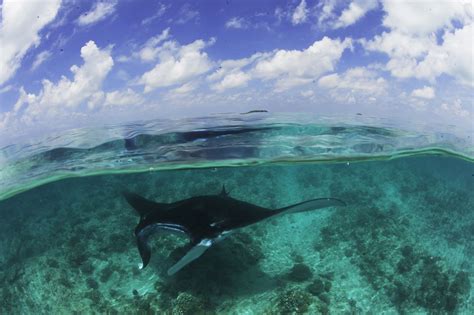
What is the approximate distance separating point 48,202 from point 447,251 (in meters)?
24.9

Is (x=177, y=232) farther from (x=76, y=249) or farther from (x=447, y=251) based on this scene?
(x=447, y=251)

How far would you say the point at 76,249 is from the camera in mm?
12500

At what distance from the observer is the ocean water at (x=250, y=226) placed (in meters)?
9.82

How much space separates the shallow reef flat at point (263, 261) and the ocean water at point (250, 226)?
0.05m

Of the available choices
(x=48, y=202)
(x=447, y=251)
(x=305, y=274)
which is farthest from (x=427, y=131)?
(x=48, y=202)

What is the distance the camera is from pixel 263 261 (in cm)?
1138

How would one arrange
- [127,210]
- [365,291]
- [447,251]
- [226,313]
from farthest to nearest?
1. [127,210]
2. [447,251]
3. [365,291]
4. [226,313]

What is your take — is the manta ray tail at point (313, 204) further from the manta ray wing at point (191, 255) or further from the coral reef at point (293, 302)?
the coral reef at point (293, 302)

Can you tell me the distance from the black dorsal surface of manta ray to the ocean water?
273 centimetres

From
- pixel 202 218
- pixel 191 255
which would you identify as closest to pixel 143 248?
pixel 202 218

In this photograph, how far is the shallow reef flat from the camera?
9406 mm

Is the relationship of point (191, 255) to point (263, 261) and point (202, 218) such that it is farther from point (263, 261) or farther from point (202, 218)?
point (263, 261)

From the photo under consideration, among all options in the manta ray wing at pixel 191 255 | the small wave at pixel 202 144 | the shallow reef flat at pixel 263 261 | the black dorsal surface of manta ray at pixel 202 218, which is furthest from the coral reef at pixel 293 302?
the small wave at pixel 202 144

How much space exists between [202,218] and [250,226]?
26.1ft
